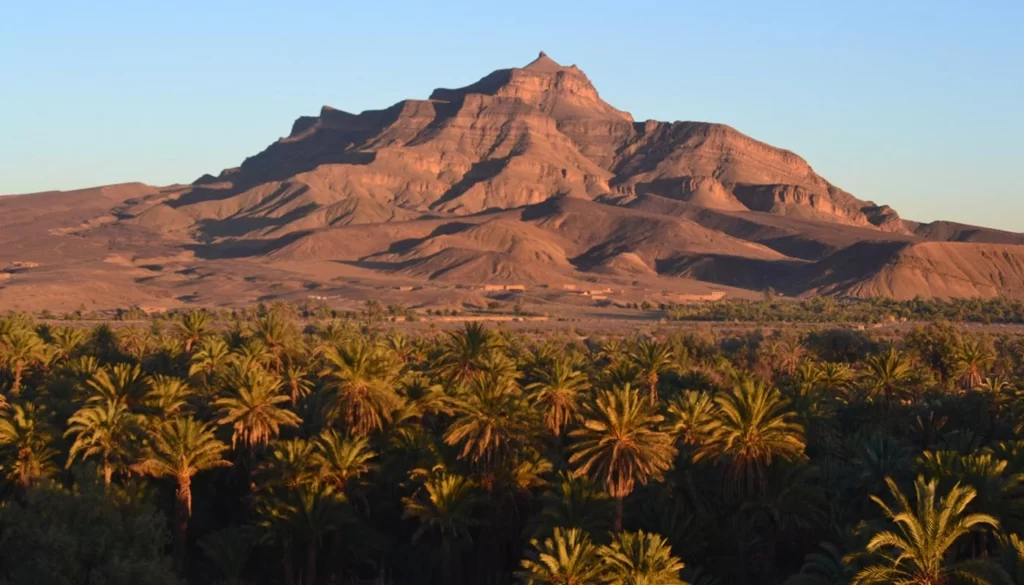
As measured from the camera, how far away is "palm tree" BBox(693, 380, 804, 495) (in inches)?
1291

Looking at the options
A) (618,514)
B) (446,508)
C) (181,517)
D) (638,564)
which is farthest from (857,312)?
(638,564)

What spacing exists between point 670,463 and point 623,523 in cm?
221

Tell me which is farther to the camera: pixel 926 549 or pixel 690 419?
pixel 690 419

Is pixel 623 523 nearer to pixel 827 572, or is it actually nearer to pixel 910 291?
pixel 827 572

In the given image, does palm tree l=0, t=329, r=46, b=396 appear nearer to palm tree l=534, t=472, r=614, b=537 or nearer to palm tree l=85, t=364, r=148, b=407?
palm tree l=85, t=364, r=148, b=407

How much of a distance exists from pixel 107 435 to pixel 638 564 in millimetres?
18703

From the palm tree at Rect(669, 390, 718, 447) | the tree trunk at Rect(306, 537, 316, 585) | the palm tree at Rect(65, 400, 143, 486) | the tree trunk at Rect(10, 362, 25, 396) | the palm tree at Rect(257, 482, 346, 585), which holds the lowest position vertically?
the tree trunk at Rect(306, 537, 316, 585)

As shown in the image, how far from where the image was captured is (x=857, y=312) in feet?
456

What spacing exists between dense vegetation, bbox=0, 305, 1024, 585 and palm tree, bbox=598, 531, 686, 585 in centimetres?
6

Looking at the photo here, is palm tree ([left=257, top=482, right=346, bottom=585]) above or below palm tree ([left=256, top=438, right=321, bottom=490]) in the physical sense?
below

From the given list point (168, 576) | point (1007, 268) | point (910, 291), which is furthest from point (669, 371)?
point (1007, 268)

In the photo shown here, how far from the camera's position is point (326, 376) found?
4334 cm

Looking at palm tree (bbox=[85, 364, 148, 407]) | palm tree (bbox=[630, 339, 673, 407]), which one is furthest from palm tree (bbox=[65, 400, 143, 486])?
palm tree (bbox=[630, 339, 673, 407])

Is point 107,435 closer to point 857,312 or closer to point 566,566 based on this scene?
point 566,566
